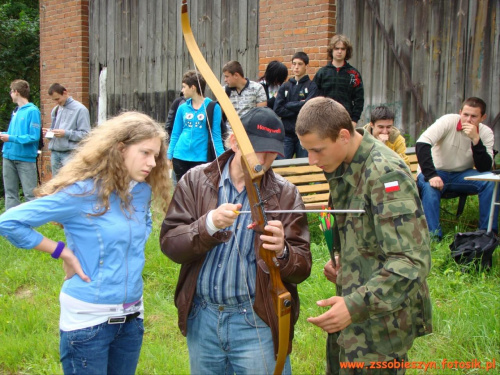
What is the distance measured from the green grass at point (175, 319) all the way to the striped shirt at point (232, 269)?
1466mm

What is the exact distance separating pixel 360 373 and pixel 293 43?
6255 millimetres

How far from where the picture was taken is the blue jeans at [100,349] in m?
2.27

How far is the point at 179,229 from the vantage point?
7.63ft

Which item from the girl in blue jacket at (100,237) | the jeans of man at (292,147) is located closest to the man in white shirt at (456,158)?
the jeans of man at (292,147)

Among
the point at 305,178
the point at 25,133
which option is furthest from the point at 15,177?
the point at 305,178

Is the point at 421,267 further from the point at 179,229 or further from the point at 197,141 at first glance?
the point at 197,141

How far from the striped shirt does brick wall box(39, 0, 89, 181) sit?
32.4 feet

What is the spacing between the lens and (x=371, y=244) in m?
2.15

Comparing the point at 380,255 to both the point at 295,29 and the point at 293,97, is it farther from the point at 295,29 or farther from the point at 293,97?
the point at 295,29

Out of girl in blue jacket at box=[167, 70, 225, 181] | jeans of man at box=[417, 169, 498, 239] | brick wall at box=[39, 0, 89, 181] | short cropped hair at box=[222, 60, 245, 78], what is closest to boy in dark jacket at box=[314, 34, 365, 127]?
short cropped hair at box=[222, 60, 245, 78]

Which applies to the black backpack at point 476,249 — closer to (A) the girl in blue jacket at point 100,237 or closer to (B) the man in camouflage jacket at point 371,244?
(B) the man in camouflage jacket at point 371,244

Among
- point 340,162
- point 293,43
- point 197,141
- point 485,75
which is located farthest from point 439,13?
point 340,162

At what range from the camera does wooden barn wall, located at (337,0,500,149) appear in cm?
659

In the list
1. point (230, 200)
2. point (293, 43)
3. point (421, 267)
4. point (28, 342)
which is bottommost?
point (28, 342)
